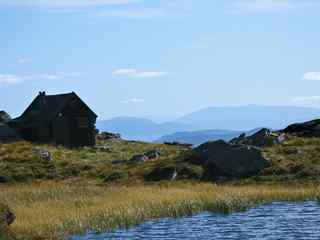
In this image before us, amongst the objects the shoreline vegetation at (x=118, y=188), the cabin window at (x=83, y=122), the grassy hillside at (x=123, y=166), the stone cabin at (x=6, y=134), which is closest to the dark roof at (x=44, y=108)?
the cabin window at (x=83, y=122)

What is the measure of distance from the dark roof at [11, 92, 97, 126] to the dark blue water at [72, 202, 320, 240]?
180 feet

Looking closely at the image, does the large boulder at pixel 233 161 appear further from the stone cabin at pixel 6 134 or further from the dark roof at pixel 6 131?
the dark roof at pixel 6 131

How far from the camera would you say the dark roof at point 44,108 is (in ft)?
293

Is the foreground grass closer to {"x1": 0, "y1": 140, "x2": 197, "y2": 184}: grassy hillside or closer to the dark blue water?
the dark blue water

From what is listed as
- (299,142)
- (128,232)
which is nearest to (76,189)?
(128,232)

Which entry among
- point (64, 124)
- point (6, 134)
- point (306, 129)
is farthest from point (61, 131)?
point (306, 129)

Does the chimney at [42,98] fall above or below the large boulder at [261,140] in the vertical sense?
above

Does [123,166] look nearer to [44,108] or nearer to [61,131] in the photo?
[61,131]

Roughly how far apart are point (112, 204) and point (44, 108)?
190 ft

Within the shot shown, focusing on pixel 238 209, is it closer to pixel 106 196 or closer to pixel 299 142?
pixel 106 196

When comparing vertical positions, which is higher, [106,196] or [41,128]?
[41,128]

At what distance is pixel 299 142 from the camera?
6838cm

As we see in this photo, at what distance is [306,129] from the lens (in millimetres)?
78250

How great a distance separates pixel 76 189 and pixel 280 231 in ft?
56.7
